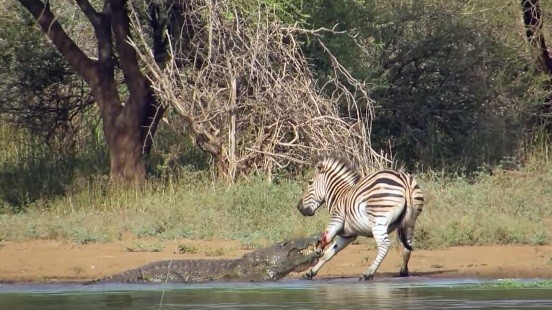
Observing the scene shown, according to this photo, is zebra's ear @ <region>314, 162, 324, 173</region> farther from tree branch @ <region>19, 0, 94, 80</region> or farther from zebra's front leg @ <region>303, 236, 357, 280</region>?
tree branch @ <region>19, 0, 94, 80</region>

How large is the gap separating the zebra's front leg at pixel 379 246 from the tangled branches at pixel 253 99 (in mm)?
4380

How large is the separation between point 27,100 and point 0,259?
22.0 feet

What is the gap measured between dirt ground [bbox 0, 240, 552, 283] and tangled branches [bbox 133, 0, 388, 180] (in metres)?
2.85

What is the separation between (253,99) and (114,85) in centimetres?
254

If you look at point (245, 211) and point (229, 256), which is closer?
point (229, 256)

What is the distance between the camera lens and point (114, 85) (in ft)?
57.1

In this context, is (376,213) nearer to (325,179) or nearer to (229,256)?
(325,179)

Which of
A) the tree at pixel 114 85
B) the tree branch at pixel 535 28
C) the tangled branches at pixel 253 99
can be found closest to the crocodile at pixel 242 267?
the tangled branches at pixel 253 99

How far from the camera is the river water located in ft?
31.2

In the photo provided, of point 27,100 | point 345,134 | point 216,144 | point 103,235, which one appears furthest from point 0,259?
point 27,100

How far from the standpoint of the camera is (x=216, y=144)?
52.6 ft

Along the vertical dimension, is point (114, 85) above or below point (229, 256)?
above

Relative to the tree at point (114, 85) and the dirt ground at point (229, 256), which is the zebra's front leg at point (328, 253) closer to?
the dirt ground at point (229, 256)

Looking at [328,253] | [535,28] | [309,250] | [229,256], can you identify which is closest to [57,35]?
[229,256]
